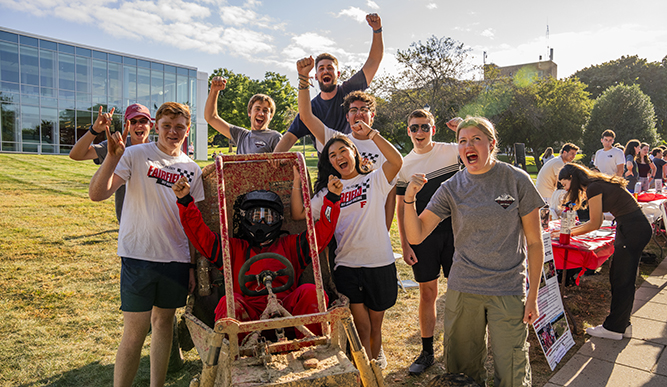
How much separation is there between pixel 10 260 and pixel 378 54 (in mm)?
7297

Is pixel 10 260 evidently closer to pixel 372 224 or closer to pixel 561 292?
pixel 372 224

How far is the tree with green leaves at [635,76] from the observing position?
51.2 meters

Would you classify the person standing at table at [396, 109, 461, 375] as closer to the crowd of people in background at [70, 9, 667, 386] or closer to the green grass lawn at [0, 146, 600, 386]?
the crowd of people in background at [70, 9, 667, 386]

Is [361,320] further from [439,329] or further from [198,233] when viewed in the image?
[439,329]

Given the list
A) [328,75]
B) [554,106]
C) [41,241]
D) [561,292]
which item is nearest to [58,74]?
[41,241]

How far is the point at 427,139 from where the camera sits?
13.4 feet

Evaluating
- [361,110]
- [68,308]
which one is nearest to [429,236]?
[361,110]

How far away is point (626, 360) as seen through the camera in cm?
429

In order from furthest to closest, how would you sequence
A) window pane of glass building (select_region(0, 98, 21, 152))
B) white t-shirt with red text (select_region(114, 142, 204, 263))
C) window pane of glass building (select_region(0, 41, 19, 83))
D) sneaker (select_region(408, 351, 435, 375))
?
window pane of glass building (select_region(0, 98, 21, 152))
window pane of glass building (select_region(0, 41, 19, 83))
sneaker (select_region(408, 351, 435, 375))
white t-shirt with red text (select_region(114, 142, 204, 263))

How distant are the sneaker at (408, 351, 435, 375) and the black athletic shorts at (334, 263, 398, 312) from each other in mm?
1036

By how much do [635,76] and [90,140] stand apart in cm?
6811

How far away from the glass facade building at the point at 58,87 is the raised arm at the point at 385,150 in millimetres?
27776

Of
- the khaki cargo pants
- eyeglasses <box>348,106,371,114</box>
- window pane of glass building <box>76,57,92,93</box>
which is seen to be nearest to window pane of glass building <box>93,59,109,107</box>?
window pane of glass building <box>76,57,92,93</box>

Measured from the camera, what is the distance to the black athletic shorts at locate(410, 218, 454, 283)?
3.92 meters
